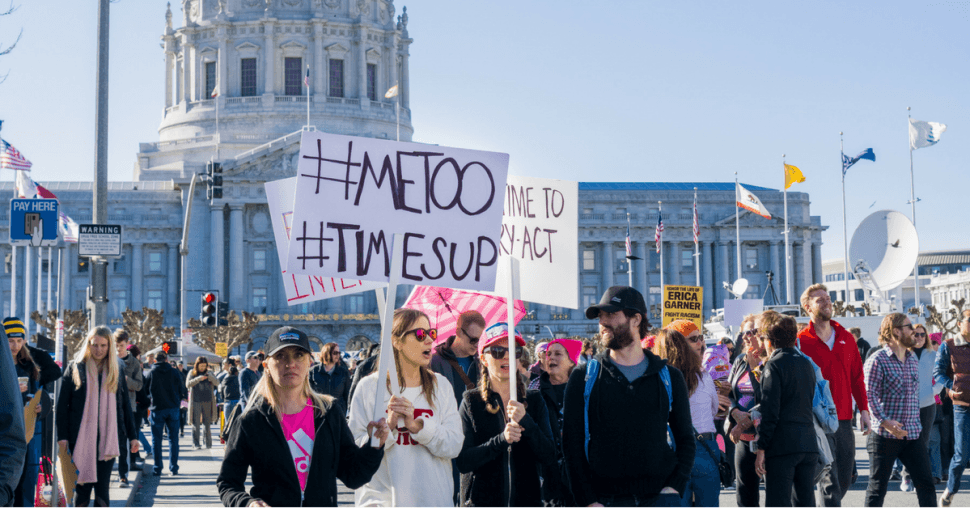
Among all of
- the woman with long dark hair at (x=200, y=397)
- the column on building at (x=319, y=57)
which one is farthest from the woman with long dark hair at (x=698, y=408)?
the column on building at (x=319, y=57)

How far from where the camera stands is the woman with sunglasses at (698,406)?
7.47 meters

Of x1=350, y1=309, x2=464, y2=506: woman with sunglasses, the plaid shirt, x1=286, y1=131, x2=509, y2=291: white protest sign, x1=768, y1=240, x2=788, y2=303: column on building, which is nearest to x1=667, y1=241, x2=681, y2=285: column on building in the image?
x1=768, y1=240, x2=788, y2=303: column on building

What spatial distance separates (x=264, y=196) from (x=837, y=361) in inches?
2896

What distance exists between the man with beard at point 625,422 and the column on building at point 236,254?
74.8 metres

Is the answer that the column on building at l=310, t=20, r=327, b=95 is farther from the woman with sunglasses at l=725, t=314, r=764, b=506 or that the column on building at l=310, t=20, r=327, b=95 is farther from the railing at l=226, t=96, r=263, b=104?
the woman with sunglasses at l=725, t=314, r=764, b=506

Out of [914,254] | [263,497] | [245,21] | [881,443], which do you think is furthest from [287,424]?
[245,21]

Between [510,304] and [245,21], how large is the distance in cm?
8867

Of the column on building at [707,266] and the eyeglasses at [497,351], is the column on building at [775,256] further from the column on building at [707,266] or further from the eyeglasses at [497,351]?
the eyeglasses at [497,351]

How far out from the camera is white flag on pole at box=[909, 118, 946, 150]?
39438 mm

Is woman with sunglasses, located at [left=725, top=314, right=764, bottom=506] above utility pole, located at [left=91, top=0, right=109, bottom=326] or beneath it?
beneath

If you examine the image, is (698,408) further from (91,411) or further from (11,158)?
(11,158)

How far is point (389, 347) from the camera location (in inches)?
219

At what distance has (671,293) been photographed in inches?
779

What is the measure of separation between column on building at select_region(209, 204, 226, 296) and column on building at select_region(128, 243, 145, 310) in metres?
5.76
